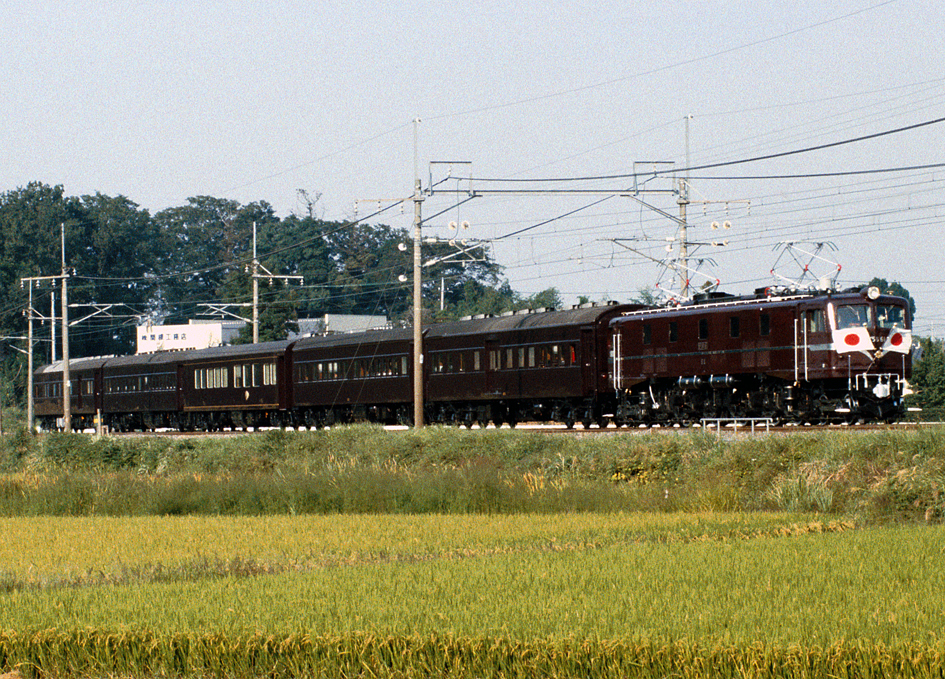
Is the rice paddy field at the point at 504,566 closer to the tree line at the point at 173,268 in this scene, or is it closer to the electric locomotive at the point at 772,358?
the electric locomotive at the point at 772,358

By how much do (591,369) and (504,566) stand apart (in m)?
24.8

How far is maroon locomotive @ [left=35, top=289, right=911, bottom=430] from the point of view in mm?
35000

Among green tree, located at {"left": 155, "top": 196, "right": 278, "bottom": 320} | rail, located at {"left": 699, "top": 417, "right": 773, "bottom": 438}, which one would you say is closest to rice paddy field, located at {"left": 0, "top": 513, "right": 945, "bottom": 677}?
rail, located at {"left": 699, "top": 417, "right": 773, "bottom": 438}

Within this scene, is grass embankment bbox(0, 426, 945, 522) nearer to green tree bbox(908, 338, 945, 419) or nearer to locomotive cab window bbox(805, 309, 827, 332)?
locomotive cab window bbox(805, 309, 827, 332)

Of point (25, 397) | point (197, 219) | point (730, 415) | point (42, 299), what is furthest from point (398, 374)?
point (197, 219)

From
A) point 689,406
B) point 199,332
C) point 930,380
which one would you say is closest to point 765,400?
point 689,406

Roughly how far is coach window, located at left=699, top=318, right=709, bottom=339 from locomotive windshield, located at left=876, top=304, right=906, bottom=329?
488cm

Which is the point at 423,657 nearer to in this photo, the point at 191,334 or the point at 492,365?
the point at 492,365

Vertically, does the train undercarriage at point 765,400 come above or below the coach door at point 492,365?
below

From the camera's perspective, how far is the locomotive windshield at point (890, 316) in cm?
3516

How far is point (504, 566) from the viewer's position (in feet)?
57.9

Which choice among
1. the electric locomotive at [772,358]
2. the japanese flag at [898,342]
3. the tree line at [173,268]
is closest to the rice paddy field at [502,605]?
the electric locomotive at [772,358]

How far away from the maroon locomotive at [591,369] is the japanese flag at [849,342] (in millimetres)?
26

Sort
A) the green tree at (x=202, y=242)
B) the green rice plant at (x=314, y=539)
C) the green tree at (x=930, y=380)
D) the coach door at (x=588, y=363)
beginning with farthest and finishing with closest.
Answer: the green tree at (x=202, y=242), the green tree at (x=930, y=380), the coach door at (x=588, y=363), the green rice plant at (x=314, y=539)
